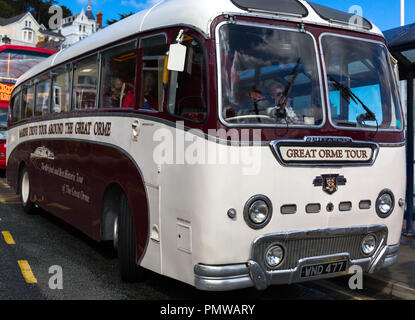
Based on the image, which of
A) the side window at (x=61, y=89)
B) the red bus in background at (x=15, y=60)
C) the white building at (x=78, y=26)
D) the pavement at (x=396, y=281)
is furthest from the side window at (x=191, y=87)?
the white building at (x=78, y=26)

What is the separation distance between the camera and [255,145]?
4.27 meters

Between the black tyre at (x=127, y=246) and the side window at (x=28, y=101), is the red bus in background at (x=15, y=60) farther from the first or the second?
the black tyre at (x=127, y=246)

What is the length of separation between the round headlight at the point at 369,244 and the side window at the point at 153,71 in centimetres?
228

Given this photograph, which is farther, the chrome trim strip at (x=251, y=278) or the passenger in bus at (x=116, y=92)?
the passenger in bus at (x=116, y=92)

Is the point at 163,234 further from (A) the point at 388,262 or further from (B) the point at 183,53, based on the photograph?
(A) the point at 388,262

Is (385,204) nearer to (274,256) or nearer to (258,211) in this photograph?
(274,256)

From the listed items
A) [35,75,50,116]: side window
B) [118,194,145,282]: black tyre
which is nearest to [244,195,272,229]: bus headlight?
[118,194,145,282]: black tyre

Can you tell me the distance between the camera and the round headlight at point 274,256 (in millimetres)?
4340

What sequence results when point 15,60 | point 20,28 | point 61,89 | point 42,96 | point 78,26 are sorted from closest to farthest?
point 61,89
point 42,96
point 15,60
point 20,28
point 78,26

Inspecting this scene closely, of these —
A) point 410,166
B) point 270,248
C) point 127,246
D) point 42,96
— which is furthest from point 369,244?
point 42,96

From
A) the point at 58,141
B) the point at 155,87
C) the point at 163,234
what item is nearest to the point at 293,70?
the point at 155,87

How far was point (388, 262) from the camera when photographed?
4.99m

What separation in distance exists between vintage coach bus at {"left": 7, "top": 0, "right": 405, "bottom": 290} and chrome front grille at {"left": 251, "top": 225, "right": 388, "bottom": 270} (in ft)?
0.04

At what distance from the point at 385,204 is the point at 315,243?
908 millimetres
